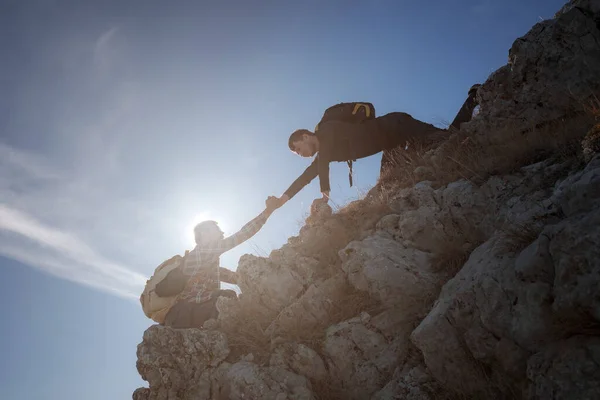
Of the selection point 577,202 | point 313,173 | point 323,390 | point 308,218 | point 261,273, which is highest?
point 313,173

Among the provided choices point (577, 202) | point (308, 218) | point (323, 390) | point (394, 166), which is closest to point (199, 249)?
point (308, 218)

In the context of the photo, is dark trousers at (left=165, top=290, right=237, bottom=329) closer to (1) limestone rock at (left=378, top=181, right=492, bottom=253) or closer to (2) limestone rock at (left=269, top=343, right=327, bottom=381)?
(2) limestone rock at (left=269, top=343, right=327, bottom=381)

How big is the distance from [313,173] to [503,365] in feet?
23.4

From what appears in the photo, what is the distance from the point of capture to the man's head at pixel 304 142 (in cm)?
950

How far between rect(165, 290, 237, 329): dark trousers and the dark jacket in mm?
4112

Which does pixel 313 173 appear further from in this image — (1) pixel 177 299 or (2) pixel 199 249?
(1) pixel 177 299

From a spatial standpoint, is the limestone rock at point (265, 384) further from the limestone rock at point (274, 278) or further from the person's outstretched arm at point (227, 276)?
the person's outstretched arm at point (227, 276)

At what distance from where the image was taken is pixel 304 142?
951cm

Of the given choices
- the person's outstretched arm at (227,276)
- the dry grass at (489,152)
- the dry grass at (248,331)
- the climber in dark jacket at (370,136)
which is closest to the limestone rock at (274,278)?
the dry grass at (248,331)

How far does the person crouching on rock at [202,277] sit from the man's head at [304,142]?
1705 mm

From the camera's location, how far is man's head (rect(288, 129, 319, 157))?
9.50 m

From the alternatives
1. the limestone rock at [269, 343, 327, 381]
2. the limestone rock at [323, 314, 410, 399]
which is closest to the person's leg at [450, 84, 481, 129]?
the limestone rock at [323, 314, 410, 399]

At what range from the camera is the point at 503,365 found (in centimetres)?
329

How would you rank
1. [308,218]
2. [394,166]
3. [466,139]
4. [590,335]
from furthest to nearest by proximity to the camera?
[394,166]
[308,218]
[466,139]
[590,335]
